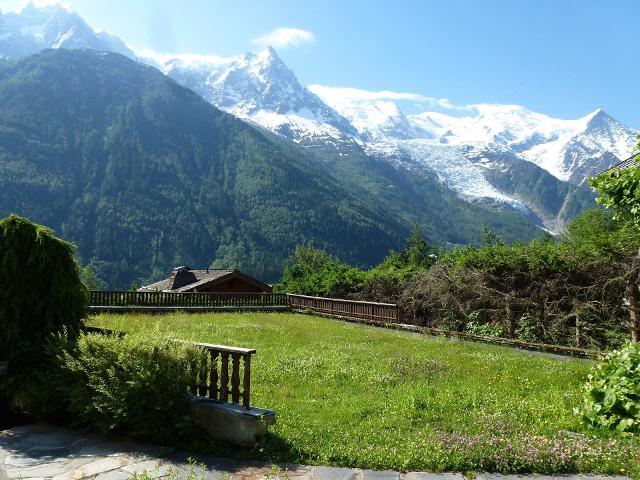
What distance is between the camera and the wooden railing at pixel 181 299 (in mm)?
25250

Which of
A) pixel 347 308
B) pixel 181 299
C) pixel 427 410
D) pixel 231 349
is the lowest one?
pixel 427 410

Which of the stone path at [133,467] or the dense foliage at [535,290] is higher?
the dense foliage at [535,290]

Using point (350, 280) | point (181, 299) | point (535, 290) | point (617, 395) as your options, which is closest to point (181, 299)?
point (181, 299)

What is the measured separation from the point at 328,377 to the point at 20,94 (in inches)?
8860

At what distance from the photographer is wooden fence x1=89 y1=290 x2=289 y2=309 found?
25250 millimetres

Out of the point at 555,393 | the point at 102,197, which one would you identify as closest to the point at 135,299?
the point at 555,393

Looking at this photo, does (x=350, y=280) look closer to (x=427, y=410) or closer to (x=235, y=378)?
(x=427, y=410)

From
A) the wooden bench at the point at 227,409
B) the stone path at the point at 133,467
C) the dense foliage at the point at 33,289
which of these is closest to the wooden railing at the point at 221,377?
the wooden bench at the point at 227,409

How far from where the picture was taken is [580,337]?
17188mm

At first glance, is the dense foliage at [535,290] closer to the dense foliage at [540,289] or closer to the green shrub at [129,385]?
the dense foliage at [540,289]

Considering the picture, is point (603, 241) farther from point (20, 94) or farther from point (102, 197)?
point (20, 94)

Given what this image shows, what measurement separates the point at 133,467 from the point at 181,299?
2308cm

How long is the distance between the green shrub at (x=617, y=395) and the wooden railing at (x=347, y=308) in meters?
16.5

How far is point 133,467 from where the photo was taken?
5906 millimetres
